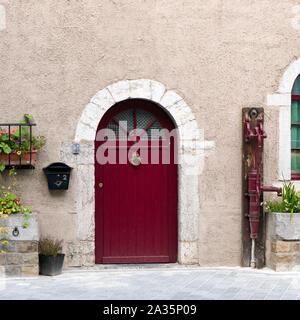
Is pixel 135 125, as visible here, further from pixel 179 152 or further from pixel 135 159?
pixel 179 152

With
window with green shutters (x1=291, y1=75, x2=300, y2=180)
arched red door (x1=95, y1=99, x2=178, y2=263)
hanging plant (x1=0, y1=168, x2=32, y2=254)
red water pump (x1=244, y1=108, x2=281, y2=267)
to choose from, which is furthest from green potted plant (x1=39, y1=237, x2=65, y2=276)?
window with green shutters (x1=291, y1=75, x2=300, y2=180)

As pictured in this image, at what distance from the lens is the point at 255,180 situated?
20.4ft

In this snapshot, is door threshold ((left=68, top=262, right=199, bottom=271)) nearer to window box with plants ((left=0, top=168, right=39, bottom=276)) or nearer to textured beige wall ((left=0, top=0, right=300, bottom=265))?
textured beige wall ((left=0, top=0, right=300, bottom=265))

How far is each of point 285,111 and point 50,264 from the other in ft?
11.0

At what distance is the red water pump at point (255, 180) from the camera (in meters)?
6.21

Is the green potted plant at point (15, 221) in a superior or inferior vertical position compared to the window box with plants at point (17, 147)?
inferior

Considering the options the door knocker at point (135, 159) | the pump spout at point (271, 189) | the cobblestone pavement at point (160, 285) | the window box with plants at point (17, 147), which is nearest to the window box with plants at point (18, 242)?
the cobblestone pavement at point (160, 285)

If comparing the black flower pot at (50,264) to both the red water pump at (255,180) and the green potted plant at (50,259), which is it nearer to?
the green potted plant at (50,259)

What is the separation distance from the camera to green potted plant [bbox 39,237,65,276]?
5.81 meters

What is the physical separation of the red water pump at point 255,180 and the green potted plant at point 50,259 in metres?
2.29

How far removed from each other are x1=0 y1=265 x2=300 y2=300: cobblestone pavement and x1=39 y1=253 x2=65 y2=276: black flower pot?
11 centimetres

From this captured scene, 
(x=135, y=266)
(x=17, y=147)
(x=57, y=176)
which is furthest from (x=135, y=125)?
(x=135, y=266)

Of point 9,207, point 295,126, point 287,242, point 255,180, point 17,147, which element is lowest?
point 287,242

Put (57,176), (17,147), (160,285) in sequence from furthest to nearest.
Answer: (57,176) → (17,147) → (160,285)
